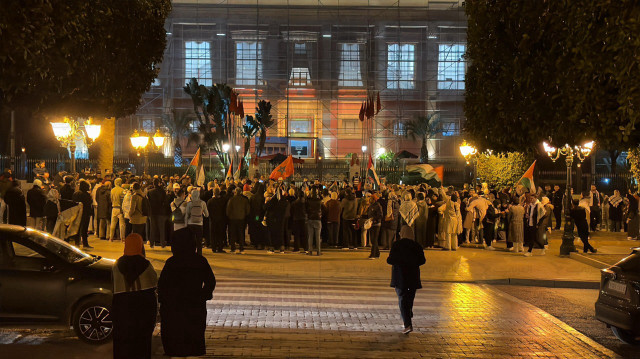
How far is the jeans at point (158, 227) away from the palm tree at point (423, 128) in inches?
1225

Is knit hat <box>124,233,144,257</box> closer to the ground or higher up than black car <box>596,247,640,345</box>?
higher up

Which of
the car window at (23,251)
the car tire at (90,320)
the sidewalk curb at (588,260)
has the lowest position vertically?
the sidewalk curb at (588,260)

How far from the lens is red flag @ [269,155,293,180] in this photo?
25266 mm

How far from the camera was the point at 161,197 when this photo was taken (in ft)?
60.4

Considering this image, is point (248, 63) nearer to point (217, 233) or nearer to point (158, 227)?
point (158, 227)

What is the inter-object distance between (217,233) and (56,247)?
963cm

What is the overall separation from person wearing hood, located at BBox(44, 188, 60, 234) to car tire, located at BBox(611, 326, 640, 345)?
42.2 feet

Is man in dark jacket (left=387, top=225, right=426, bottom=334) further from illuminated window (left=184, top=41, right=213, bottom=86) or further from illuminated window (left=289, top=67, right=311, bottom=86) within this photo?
illuminated window (left=184, top=41, right=213, bottom=86)

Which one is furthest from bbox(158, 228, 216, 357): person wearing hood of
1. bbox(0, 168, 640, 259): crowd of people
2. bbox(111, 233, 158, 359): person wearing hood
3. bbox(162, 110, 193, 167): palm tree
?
bbox(162, 110, 193, 167): palm tree

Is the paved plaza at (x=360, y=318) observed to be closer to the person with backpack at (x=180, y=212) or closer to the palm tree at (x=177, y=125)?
the person with backpack at (x=180, y=212)

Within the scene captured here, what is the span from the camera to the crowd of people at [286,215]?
17.7m

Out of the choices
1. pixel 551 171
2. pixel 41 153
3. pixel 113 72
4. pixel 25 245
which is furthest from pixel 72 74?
pixel 41 153

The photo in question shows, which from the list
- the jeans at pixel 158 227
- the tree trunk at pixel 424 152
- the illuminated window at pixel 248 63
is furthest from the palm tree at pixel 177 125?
the jeans at pixel 158 227

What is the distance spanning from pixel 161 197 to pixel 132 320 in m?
12.0
